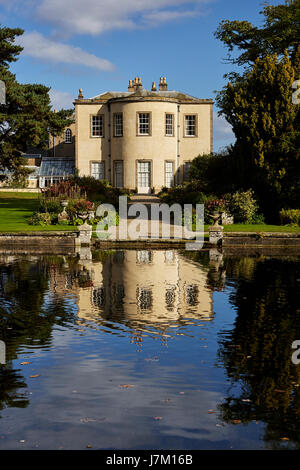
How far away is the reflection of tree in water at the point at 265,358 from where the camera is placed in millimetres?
5336

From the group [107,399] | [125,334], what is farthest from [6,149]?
[107,399]

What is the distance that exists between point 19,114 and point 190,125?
15.7 meters

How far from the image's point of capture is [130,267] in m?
15.8

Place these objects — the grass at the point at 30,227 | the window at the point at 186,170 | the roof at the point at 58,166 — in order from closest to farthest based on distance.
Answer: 1. the grass at the point at 30,227
2. the window at the point at 186,170
3. the roof at the point at 58,166

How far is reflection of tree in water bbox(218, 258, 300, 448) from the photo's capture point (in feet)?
17.5

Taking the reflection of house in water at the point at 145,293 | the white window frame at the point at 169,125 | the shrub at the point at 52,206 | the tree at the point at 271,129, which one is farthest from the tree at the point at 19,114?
the reflection of house in water at the point at 145,293

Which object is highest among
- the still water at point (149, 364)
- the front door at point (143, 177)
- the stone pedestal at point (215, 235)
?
the front door at point (143, 177)

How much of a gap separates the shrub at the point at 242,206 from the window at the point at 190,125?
18.7 meters

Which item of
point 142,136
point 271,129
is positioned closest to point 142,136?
point 142,136

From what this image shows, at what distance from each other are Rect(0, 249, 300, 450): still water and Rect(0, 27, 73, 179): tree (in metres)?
22.7

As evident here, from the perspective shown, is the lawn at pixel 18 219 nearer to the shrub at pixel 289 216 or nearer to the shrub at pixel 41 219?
the shrub at pixel 41 219

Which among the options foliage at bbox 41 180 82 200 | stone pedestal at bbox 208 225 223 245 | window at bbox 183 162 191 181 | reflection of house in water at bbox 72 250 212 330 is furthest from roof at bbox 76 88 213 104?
reflection of house in water at bbox 72 250 212 330

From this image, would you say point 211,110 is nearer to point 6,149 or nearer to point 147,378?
point 6,149

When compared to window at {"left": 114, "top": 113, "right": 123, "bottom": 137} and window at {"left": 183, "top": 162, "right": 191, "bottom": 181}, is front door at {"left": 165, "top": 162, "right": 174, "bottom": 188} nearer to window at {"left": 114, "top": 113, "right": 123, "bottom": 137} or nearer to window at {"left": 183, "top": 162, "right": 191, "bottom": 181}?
window at {"left": 183, "top": 162, "right": 191, "bottom": 181}
